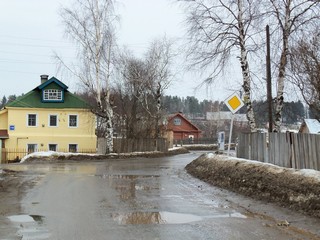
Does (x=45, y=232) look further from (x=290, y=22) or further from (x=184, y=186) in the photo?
(x=290, y=22)

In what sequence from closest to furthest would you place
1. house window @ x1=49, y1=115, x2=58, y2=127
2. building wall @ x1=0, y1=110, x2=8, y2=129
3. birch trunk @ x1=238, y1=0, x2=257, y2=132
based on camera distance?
birch trunk @ x1=238, y1=0, x2=257, y2=132 < house window @ x1=49, y1=115, x2=58, y2=127 < building wall @ x1=0, y1=110, x2=8, y2=129

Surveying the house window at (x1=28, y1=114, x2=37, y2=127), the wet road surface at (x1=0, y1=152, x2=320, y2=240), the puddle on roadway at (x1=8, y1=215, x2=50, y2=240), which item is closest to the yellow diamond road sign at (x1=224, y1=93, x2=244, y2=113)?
the wet road surface at (x1=0, y1=152, x2=320, y2=240)

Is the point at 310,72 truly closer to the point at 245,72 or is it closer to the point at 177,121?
the point at 245,72

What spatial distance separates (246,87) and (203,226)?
15.8 meters

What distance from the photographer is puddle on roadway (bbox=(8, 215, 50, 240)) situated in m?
7.21

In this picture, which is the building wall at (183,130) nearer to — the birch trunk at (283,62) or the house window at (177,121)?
the house window at (177,121)

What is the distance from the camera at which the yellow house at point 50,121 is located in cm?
4400

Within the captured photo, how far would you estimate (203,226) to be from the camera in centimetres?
804

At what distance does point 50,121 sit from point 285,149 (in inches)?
1395

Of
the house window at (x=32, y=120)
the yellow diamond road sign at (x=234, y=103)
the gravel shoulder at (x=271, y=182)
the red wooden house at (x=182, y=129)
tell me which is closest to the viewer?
the gravel shoulder at (x=271, y=182)

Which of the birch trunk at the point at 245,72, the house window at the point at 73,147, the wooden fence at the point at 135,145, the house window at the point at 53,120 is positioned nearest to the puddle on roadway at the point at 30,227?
the birch trunk at the point at 245,72

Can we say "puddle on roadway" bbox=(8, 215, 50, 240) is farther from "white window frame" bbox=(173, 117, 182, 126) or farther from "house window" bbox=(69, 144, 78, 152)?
"white window frame" bbox=(173, 117, 182, 126)

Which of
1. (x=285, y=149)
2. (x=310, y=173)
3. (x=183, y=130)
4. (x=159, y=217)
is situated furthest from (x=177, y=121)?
(x=159, y=217)

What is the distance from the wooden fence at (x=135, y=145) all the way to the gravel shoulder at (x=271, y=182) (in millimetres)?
28151
